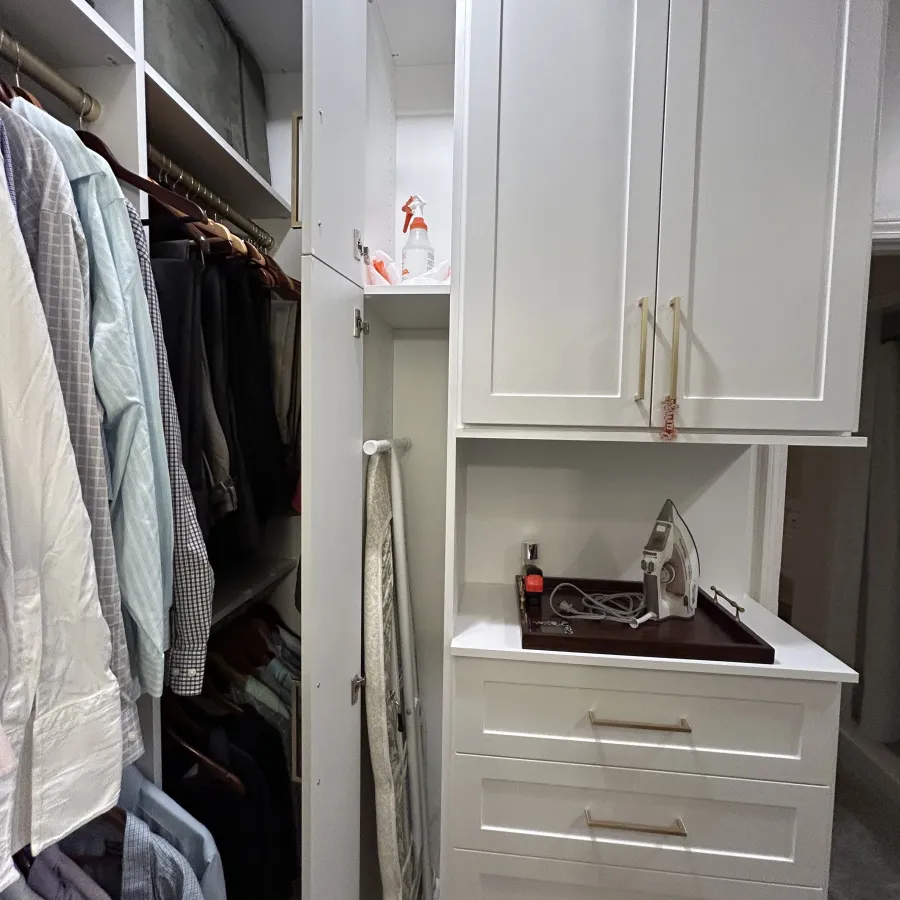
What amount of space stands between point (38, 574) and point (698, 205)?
1205 millimetres

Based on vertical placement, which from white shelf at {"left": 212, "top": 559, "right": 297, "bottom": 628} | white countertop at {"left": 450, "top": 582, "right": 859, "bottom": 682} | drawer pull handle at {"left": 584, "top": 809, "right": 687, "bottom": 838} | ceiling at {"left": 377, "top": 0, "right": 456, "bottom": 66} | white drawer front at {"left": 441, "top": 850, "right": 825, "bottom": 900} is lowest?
white drawer front at {"left": 441, "top": 850, "right": 825, "bottom": 900}

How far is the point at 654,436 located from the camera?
1.04 meters

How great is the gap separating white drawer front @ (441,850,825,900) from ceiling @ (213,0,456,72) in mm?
1978

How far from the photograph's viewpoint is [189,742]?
1075mm

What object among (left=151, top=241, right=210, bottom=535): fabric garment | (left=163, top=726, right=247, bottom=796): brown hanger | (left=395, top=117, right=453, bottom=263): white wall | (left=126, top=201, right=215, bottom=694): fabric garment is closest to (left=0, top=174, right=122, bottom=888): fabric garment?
(left=126, top=201, right=215, bottom=694): fabric garment

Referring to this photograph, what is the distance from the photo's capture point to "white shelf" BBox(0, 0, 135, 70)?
27.6 inches

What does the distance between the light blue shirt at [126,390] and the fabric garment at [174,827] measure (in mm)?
315

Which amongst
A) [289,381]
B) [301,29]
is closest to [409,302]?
[289,381]

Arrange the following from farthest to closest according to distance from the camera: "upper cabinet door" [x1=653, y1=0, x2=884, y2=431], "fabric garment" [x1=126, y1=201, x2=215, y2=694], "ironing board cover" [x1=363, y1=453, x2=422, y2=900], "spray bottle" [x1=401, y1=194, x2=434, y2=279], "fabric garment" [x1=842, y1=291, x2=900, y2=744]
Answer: "fabric garment" [x1=842, y1=291, x2=900, y2=744] < "spray bottle" [x1=401, y1=194, x2=434, y2=279] < "ironing board cover" [x1=363, y1=453, x2=422, y2=900] < "upper cabinet door" [x1=653, y1=0, x2=884, y2=431] < "fabric garment" [x1=126, y1=201, x2=215, y2=694]

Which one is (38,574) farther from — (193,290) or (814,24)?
(814,24)

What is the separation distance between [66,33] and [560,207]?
2.81 feet

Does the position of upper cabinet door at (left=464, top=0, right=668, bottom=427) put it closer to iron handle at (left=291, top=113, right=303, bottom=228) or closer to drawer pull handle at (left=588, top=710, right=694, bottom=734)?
iron handle at (left=291, top=113, right=303, bottom=228)

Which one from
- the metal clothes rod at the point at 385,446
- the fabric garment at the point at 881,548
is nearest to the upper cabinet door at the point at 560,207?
the metal clothes rod at the point at 385,446

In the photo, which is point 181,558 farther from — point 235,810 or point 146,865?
point 235,810
